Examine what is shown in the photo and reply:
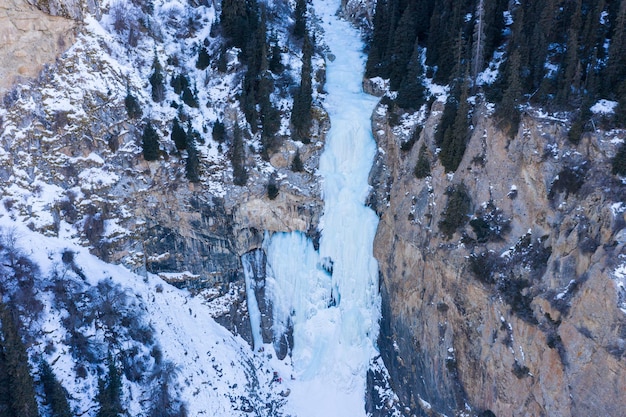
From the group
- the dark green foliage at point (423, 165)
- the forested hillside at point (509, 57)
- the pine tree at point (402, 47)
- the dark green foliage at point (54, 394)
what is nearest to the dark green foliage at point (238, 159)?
the forested hillside at point (509, 57)

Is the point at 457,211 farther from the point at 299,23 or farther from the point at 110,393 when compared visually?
the point at 299,23

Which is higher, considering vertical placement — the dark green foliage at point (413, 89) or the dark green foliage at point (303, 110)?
the dark green foliage at point (413, 89)

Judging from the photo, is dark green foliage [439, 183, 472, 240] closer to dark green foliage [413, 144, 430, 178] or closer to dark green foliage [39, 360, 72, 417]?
dark green foliage [413, 144, 430, 178]

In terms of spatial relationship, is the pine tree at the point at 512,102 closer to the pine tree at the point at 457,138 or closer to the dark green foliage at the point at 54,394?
the pine tree at the point at 457,138

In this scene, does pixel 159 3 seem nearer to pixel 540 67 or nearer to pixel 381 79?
pixel 381 79

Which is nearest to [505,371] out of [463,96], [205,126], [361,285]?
[361,285]

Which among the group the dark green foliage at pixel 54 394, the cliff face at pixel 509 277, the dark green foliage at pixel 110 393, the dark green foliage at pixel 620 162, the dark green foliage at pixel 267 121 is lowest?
the dark green foliage at pixel 110 393

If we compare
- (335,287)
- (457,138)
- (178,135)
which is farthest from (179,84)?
(457,138)
